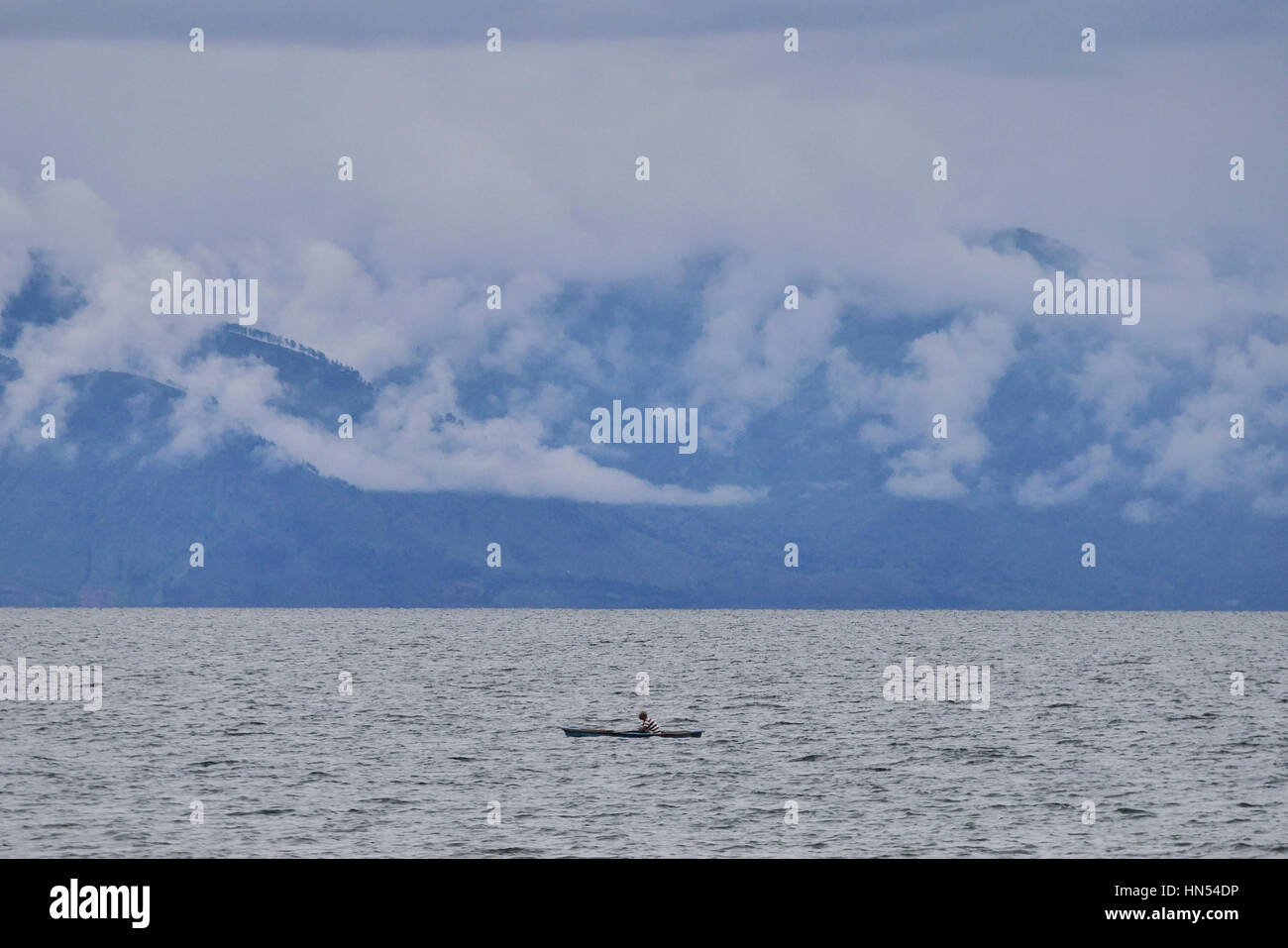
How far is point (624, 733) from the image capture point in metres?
83.1

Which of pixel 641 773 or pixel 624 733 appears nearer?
pixel 641 773

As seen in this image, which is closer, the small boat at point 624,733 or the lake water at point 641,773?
the lake water at point 641,773

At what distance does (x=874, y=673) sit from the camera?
159 metres

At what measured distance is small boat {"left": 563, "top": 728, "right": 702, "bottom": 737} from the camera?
272ft

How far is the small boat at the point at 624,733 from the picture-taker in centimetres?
8281

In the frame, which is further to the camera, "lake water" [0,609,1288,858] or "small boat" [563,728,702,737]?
"small boat" [563,728,702,737]
